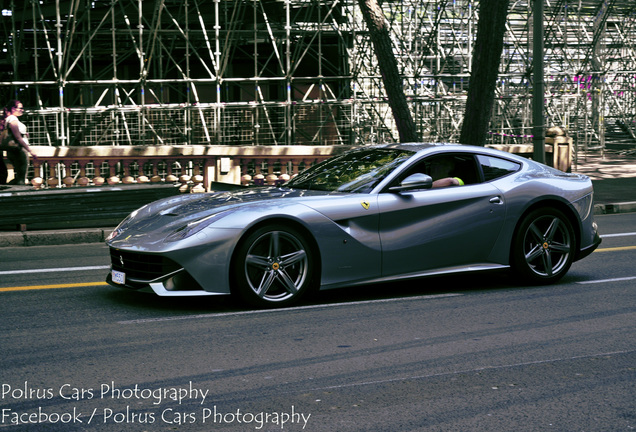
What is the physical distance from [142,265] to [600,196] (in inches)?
509

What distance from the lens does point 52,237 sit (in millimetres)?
12039

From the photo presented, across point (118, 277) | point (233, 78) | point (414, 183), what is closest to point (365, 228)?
point (414, 183)

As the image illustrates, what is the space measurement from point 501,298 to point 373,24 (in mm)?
10037

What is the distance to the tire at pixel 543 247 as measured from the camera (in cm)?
807

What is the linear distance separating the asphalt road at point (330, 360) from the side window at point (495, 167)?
1.05m

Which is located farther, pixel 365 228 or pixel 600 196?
pixel 600 196

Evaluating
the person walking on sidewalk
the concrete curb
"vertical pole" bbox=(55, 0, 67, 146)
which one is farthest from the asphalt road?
"vertical pole" bbox=(55, 0, 67, 146)

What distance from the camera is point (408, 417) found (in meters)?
4.51

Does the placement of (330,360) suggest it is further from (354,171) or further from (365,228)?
(354,171)

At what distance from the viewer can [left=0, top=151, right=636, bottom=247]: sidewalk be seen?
12.0 meters

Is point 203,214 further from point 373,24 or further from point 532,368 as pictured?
point 373,24

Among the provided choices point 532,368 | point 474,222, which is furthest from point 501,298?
point 532,368

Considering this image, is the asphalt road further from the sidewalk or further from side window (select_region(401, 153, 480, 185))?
the sidewalk

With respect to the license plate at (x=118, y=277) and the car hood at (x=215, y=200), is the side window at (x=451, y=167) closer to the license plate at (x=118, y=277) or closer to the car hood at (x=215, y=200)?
the car hood at (x=215, y=200)
